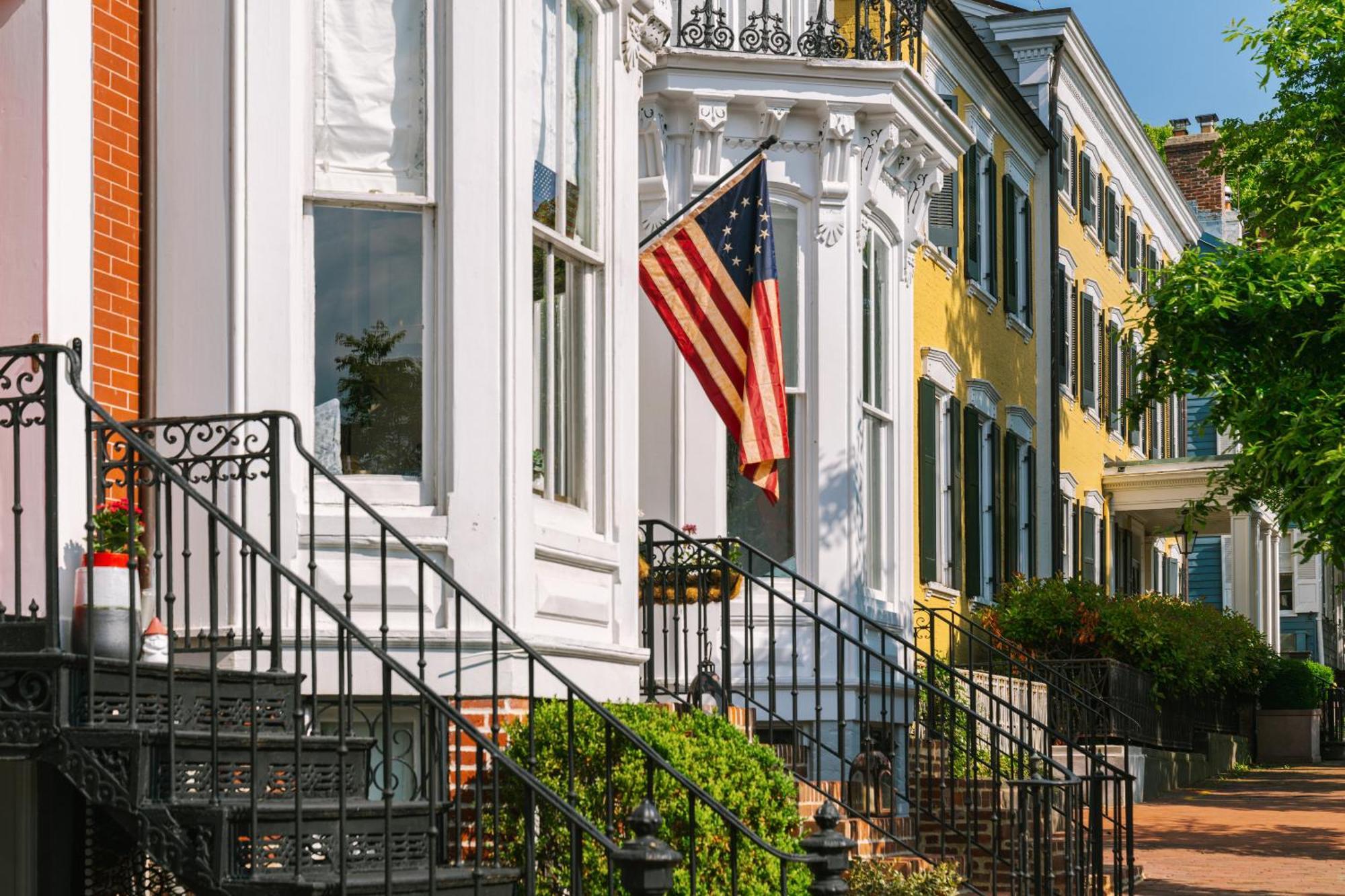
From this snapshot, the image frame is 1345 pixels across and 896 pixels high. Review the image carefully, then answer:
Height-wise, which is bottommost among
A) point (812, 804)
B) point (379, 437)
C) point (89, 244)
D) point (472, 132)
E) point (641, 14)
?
point (812, 804)

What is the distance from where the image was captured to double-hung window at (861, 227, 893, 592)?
50.9 ft

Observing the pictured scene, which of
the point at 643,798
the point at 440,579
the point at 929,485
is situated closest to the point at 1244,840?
the point at 929,485

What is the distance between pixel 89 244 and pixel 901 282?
9.24 metres

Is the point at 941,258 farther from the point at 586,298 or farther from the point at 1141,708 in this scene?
the point at 586,298

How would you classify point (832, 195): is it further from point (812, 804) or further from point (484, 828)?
point (484, 828)

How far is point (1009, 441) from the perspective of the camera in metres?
24.1

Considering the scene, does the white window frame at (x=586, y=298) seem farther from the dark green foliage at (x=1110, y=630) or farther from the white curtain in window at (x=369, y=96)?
the dark green foliage at (x=1110, y=630)

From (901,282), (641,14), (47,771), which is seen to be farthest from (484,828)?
(901,282)

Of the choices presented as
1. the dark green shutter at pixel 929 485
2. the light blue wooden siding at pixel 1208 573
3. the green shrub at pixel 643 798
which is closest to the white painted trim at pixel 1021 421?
the dark green shutter at pixel 929 485

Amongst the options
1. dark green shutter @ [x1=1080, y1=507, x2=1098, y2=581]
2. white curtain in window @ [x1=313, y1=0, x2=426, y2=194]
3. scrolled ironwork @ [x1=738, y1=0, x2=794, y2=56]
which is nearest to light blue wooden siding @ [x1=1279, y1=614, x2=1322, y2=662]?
dark green shutter @ [x1=1080, y1=507, x2=1098, y2=581]

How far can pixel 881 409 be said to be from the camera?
15719 millimetres

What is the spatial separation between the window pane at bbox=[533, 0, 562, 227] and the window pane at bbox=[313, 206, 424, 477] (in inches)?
36.2

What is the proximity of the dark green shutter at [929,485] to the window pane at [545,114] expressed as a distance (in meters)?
9.40

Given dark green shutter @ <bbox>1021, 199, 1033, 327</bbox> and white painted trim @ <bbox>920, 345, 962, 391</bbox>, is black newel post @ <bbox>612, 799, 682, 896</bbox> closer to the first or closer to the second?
white painted trim @ <bbox>920, 345, 962, 391</bbox>
